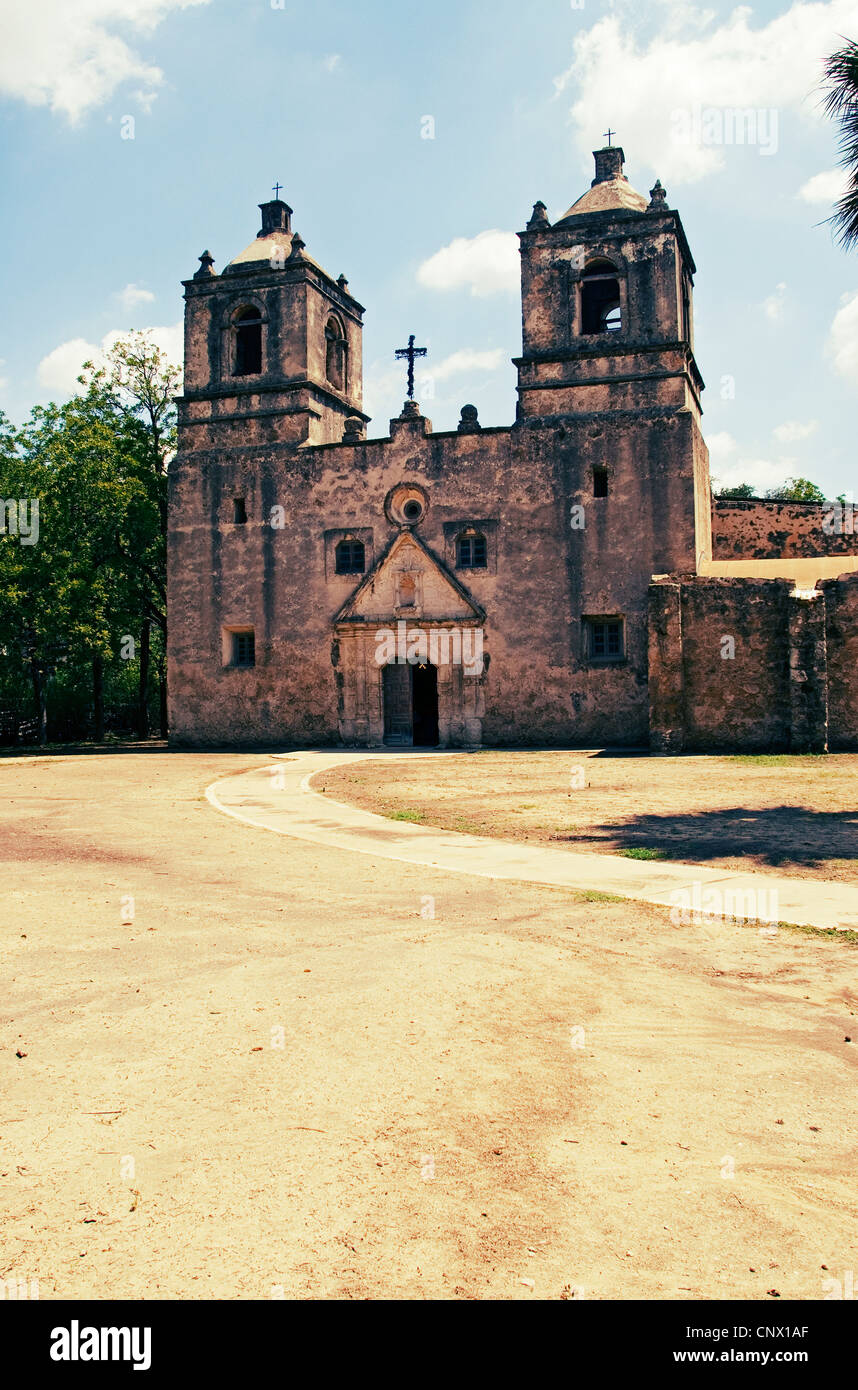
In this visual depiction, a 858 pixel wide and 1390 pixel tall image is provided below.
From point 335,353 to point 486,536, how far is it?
10.8m

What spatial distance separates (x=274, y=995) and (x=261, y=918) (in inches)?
74.9

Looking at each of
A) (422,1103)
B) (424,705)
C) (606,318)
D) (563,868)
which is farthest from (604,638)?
(422,1103)

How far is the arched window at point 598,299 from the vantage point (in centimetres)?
2897

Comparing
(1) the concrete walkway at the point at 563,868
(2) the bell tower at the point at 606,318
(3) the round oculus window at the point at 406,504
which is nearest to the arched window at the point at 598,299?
(2) the bell tower at the point at 606,318

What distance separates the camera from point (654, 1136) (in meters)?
3.83

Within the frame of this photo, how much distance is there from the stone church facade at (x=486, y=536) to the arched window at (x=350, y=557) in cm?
7

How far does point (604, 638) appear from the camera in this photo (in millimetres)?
27688

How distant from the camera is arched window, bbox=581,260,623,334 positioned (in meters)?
29.0

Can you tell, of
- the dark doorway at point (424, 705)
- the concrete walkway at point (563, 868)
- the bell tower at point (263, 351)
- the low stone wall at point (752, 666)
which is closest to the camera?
the concrete walkway at point (563, 868)

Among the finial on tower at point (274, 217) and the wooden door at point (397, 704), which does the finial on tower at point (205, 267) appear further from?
the wooden door at point (397, 704)

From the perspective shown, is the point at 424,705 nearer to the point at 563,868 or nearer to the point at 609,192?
the point at 609,192

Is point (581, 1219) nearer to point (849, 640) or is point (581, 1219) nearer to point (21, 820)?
point (21, 820)

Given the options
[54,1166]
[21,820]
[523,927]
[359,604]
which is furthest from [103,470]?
[54,1166]

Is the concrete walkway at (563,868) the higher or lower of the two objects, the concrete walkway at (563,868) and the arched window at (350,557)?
the lower
